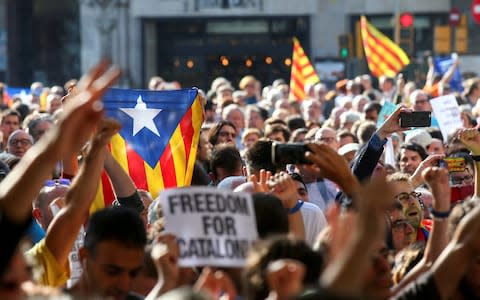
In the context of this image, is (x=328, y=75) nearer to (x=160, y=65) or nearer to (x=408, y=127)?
(x=160, y=65)

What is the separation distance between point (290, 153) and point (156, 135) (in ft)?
12.3

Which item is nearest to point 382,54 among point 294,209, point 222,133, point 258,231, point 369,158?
point 222,133

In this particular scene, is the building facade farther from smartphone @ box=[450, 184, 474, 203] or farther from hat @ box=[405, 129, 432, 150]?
smartphone @ box=[450, 184, 474, 203]

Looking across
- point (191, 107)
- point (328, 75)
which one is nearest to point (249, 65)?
A: point (328, 75)

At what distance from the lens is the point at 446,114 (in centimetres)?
1526

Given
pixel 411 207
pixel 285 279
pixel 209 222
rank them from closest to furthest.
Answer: pixel 285 279 < pixel 209 222 < pixel 411 207

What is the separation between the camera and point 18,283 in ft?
15.8

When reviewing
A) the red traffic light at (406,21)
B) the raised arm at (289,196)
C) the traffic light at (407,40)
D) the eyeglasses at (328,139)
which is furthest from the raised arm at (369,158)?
the red traffic light at (406,21)

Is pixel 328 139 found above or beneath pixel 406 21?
above

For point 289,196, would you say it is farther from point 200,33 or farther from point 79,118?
point 200,33

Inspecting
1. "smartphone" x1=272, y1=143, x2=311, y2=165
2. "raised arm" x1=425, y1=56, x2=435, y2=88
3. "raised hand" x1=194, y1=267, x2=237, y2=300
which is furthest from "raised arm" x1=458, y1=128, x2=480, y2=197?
"raised arm" x1=425, y1=56, x2=435, y2=88

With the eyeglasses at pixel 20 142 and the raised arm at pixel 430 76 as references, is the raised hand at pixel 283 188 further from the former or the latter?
the raised arm at pixel 430 76

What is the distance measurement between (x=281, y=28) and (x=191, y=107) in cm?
3308

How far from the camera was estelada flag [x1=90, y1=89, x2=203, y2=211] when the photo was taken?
1003cm
